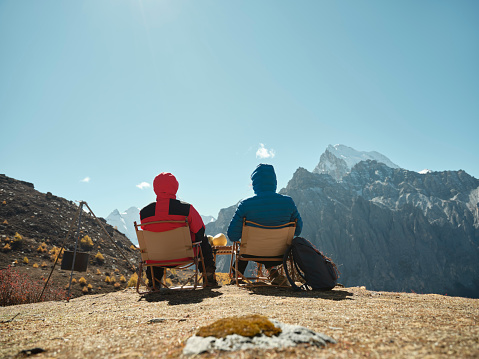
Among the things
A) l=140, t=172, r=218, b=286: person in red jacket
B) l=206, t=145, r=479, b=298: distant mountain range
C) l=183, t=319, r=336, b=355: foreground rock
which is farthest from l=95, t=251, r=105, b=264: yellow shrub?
l=206, t=145, r=479, b=298: distant mountain range

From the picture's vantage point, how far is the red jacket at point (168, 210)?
5.63m

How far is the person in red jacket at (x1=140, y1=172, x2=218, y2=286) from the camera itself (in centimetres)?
564

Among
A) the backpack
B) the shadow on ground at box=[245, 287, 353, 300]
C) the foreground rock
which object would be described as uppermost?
the backpack

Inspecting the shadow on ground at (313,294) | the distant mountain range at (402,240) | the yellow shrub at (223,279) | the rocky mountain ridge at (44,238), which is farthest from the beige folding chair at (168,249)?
the distant mountain range at (402,240)

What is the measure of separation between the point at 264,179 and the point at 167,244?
104 inches

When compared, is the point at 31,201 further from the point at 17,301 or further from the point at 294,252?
the point at 294,252

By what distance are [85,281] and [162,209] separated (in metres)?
8.32

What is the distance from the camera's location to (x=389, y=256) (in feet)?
400

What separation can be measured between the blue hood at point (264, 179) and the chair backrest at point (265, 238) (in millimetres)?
974

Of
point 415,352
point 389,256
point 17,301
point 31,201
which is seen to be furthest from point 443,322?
point 389,256

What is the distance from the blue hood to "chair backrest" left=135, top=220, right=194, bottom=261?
1.93 meters

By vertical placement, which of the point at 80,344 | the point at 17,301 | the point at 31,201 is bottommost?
the point at 17,301

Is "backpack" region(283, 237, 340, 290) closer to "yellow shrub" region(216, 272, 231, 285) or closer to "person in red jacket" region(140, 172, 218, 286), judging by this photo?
"person in red jacket" region(140, 172, 218, 286)

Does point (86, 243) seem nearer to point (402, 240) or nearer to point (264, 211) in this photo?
point (264, 211)
